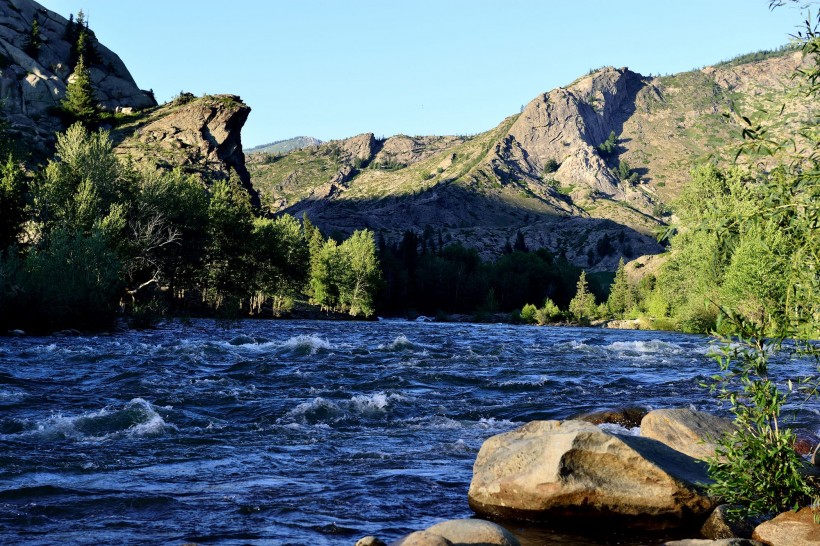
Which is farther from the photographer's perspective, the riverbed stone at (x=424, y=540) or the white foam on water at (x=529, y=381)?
the white foam on water at (x=529, y=381)

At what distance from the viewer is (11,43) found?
138m

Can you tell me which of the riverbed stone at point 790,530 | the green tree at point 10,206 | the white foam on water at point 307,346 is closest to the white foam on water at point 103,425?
the riverbed stone at point 790,530

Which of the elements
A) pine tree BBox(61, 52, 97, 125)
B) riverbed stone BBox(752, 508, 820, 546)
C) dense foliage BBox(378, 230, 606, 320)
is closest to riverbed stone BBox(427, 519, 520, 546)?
riverbed stone BBox(752, 508, 820, 546)

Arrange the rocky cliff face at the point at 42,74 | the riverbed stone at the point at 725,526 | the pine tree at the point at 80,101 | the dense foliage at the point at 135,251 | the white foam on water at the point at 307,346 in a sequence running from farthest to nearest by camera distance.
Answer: the pine tree at the point at 80,101
the rocky cliff face at the point at 42,74
the dense foliage at the point at 135,251
the white foam on water at the point at 307,346
the riverbed stone at the point at 725,526

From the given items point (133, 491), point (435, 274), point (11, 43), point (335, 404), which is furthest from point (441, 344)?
point (11, 43)

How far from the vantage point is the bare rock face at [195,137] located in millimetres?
129500

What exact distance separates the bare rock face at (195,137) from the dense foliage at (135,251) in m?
11.3

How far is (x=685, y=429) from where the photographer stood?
12766mm

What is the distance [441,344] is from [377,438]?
1229 inches

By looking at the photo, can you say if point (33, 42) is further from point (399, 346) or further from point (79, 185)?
point (399, 346)

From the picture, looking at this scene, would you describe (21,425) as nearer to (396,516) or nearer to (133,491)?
(133,491)

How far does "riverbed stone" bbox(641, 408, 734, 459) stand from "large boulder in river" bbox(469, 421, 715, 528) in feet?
5.10

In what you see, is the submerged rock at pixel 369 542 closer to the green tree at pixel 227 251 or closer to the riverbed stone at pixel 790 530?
the riverbed stone at pixel 790 530

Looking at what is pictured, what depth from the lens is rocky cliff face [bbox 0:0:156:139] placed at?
124062mm
